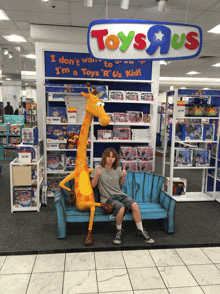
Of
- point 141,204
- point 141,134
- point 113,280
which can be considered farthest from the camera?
point 141,134

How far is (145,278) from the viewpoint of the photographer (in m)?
2.68

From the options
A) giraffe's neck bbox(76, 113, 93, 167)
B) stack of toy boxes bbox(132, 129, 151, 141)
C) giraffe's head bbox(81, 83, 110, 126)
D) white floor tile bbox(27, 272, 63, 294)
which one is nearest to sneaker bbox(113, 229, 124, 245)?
white floor tile bbox(27, 272, 63, 294)

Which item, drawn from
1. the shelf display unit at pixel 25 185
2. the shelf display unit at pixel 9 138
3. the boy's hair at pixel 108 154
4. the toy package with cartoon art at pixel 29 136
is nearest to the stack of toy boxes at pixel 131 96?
the boy's hair at pixel 108 154

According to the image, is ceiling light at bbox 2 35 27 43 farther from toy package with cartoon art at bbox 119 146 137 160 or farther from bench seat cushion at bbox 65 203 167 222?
bench seat cushion at bbox 65 203 167 222

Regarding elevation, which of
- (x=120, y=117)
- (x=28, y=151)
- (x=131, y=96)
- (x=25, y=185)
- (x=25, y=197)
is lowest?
(x=25, y=197)

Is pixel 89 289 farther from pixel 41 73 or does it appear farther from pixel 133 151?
pixel 41 73

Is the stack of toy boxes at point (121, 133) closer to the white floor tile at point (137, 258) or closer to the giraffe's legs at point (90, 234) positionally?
the giraffe's legs at point (90, 234)

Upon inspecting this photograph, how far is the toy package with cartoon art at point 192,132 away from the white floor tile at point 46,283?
129 inches

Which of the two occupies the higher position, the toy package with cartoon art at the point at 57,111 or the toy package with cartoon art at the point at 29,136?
the toy package with cartoon art at the point at 57,111

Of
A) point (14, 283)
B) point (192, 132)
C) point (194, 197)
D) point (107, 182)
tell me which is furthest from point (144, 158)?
point (14, 283)

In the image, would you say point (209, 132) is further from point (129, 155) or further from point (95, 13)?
point (95, 13)

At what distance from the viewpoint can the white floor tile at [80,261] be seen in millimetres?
2826

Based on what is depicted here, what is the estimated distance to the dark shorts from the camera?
3.35 metres

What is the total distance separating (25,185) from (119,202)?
1.75m
